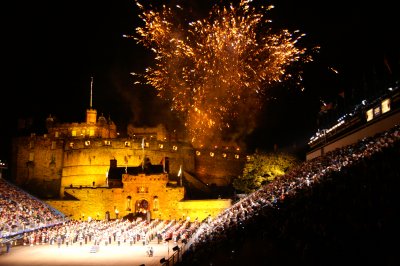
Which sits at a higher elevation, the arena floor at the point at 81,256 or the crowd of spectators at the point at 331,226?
the crowd of spectators at the point at 331,226

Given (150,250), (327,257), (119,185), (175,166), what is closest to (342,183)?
(327,257)

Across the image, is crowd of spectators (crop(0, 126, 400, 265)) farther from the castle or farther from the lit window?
the castle

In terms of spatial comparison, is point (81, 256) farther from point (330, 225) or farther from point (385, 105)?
point (385, 105)

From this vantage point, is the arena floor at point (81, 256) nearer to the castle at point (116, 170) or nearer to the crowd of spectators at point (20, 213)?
the crowd of spectators at point (20, 213)

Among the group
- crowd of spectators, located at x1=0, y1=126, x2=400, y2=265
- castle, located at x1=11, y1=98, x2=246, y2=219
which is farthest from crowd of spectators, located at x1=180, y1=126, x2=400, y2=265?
castle, located at x1=11, y1=98, x2=246, y2=219

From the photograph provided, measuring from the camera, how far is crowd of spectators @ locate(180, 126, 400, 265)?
37.0ft

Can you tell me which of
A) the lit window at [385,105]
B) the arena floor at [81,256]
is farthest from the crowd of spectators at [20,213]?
the lit window at [385,105]

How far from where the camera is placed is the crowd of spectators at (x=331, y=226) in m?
11.3

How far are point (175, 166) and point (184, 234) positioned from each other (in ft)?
122

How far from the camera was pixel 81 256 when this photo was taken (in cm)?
2805

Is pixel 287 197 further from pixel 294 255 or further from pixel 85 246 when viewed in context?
pixel 85 246

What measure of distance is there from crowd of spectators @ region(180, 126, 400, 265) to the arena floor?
859cm

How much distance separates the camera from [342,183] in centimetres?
1698

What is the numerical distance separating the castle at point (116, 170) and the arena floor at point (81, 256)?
2119 cm
